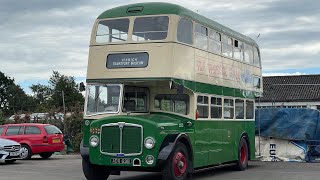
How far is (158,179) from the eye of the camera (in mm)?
15344

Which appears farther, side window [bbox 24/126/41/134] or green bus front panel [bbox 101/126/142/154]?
side window [bbox 24/126/41/134]

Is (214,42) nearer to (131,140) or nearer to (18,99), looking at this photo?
(131,140)

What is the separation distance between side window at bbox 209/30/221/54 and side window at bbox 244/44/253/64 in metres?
2.63

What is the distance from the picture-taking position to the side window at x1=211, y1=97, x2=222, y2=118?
16.1m

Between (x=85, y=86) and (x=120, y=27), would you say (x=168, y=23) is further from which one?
(x=85, y=86)

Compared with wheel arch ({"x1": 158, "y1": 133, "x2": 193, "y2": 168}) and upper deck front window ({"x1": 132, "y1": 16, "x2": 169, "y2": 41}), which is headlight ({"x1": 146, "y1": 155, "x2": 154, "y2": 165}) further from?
upper deck front window ({"x1": 132, "y1": 16, "x2": 169, "y2": 41})

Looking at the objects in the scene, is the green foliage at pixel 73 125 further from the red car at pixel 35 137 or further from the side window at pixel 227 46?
the side window at pixel 227 46

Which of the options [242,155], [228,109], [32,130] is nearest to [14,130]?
[32,130]

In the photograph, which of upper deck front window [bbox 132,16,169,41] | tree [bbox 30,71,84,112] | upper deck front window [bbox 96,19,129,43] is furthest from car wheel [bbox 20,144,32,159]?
tree [bbox 30,71,84,112]

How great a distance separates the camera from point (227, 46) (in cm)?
1758

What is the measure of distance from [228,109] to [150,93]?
3.50 metres

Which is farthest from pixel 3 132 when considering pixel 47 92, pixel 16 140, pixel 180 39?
pixel 47 92

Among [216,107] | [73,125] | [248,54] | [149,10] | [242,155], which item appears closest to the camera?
[149,10]

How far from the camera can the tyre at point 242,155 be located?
60.3ft
